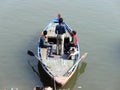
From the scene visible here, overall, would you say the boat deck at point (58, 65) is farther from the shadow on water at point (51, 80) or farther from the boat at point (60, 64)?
the shadow on water at point (51, 80)

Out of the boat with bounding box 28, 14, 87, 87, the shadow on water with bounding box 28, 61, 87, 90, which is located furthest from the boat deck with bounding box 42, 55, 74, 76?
the shadow on water with bounding box 28, 61, 87, 90

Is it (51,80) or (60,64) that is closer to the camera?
(51,80)

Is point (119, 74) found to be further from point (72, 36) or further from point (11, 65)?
point (11, 65)

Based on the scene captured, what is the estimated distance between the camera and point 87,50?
19219 millimetres

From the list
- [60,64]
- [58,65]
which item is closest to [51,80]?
[58,65]

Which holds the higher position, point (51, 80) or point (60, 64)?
point (60, 64)

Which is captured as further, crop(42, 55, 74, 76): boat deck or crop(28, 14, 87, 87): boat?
crop(42, 55, 74, 76): boat deck

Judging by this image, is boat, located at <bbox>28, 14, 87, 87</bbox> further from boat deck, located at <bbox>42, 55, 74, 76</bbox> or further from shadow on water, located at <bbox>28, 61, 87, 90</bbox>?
shadow on water, located at <bbox>28, 61, 87, 90</bbox>

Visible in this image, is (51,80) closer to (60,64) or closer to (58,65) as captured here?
(58,65)

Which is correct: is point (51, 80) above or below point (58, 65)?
below

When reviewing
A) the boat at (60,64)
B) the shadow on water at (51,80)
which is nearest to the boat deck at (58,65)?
the boat at (60,64)

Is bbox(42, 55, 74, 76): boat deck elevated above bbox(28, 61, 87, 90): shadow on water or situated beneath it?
elevated above

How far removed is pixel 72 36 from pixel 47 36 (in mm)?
1486

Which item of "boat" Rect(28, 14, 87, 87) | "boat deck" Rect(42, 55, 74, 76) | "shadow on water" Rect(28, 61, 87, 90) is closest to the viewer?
"boat" Rect(28, 14, 87, 87)
